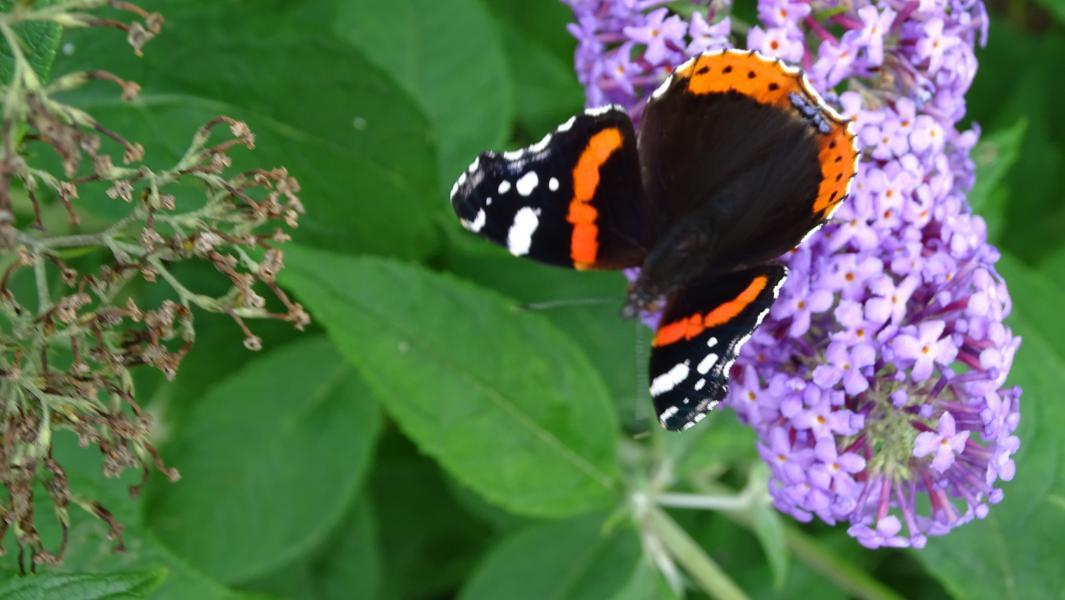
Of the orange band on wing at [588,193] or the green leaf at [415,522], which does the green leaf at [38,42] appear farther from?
the green leaf at [415,522]

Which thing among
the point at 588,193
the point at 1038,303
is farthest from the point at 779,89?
the point at 1038,303

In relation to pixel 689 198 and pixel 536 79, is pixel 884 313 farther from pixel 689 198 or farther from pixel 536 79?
pixel 536 79

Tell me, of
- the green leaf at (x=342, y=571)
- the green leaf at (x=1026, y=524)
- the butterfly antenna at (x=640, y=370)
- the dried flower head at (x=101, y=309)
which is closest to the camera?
the dried flower head at (x=101, y=309)

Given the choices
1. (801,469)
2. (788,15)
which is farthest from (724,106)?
(801,469)

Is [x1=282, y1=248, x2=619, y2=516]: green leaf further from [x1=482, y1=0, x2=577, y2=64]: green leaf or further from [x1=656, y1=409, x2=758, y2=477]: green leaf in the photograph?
[x1=482, y1=0, x2=577, y2=64]: green leaf

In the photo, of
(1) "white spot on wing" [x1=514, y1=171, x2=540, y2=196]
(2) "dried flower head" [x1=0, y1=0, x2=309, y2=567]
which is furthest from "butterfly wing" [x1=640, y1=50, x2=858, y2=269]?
(2) "dried flower head" [x1=0, y1=0, x2=309, y2=567]

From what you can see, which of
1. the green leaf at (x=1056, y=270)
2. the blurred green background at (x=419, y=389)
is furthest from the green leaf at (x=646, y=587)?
the green leaf at (x=1056, y=270)
